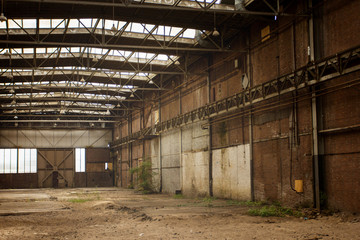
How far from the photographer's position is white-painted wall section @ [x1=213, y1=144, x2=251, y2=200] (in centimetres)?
2011

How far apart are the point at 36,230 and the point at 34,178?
3839cm

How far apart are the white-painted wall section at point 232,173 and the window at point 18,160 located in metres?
32.8

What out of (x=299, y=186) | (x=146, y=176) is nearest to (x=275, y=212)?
(x=299, y=186)

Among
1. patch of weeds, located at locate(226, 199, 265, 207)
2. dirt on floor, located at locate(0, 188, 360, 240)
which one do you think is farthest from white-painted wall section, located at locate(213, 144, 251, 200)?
dirt on floor, located at locate(0, 188, 360, 240)

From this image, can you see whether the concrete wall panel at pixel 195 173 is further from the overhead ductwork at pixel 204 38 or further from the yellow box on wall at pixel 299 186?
the yellow box on wall at pixel 299 186

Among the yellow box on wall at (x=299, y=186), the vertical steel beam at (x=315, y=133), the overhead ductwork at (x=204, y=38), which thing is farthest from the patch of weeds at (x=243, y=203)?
the overhead ductwork at (x=204, y=38)

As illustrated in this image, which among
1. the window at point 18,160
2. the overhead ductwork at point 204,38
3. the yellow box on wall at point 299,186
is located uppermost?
the overhead ductwork at point 204,38

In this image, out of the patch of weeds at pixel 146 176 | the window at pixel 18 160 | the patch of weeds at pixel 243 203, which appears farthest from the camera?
the window at pixel 18 160

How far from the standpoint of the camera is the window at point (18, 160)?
47.9 meters

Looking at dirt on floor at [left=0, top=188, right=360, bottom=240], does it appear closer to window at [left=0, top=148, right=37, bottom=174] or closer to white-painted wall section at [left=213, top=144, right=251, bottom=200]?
white-painted wall section at [left=213, top=144, right=251, bottom=200]

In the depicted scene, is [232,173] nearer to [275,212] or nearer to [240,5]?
[275,212]

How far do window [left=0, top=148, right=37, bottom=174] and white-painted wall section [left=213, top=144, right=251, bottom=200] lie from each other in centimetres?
3284

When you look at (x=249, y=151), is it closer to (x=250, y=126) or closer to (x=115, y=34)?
(x=250, y=126)

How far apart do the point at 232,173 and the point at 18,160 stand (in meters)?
35.5
